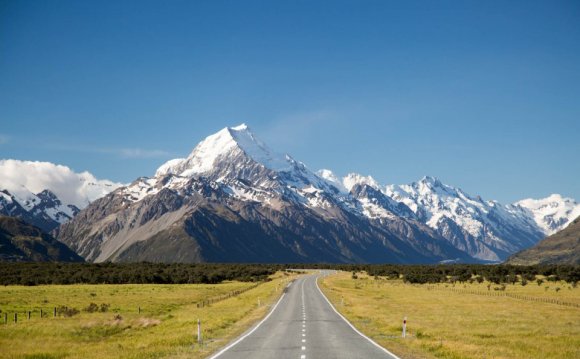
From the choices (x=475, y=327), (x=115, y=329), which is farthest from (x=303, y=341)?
(x=115, y=329)

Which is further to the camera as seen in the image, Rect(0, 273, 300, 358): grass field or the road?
Rect(0, 273, 300, 358): grass field

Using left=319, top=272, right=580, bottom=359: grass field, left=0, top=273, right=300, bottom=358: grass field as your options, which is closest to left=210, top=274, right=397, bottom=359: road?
left=319, top=272, right=580, bottom=359: grass field

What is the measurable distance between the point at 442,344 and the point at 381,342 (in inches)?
132

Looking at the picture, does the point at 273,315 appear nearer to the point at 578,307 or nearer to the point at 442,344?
the point at 442,344

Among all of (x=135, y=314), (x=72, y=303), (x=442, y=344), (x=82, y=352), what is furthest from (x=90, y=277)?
(x=442, y=344)

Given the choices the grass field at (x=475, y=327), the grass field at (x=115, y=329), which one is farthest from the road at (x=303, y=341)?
the grass field at (x=115, y=329)

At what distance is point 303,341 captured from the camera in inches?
1246

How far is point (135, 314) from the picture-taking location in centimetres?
6328

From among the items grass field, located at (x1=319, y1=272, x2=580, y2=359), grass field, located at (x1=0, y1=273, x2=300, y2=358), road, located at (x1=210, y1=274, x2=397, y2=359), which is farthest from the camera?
grass field, located at (x1=0, y1=273, x2=300, y2=358)

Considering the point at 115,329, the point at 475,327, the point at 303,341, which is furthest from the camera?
the point at 115,329

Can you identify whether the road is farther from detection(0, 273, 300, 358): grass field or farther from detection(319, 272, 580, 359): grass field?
detection(0, 273, 300, 358): grass field

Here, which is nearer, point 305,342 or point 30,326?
point 305,342

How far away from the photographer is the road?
26.6 metres

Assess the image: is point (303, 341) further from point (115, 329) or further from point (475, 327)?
point (115, 329)
